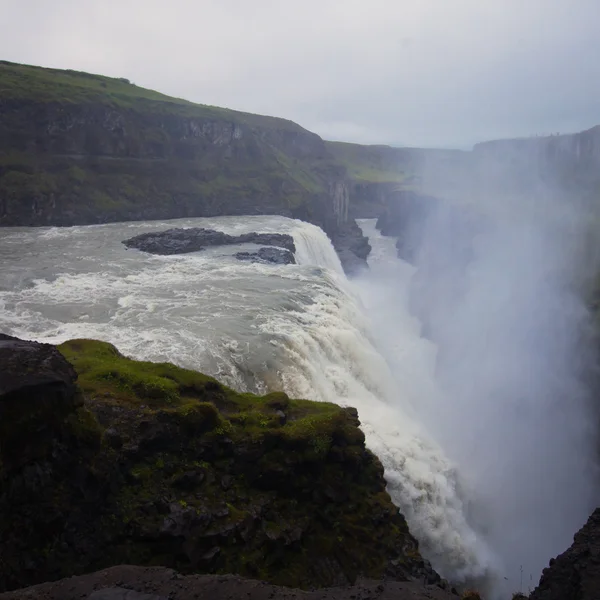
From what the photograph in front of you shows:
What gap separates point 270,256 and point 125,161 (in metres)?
37.2

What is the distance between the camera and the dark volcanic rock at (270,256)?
37.3m

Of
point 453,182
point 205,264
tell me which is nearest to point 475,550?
point 205,264

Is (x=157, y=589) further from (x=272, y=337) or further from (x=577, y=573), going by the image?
(x=272, y=337)

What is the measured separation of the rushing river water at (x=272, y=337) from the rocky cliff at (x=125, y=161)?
728 inches

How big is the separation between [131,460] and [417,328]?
35.8 meters

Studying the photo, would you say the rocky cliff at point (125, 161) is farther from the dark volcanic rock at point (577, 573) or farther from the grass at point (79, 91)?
the dark volcanic rock at point (577, 573)

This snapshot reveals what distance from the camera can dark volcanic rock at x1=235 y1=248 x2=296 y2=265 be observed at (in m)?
37.3

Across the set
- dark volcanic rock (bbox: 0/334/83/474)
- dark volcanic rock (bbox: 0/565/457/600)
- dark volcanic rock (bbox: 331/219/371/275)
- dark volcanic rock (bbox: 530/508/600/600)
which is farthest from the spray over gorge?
dark volcanic rock (bbox: 331/219/371/275)

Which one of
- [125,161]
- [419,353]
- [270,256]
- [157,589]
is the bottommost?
→ [419,353]

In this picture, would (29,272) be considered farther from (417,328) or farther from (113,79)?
(113,79)

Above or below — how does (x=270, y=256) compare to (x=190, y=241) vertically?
above

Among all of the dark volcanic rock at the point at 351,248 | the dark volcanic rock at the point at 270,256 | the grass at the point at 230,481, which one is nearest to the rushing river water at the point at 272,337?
the dark volcanic rock at the point at 270,256

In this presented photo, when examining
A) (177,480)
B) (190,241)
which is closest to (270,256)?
(190,241)

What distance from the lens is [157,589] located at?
7.18 m
